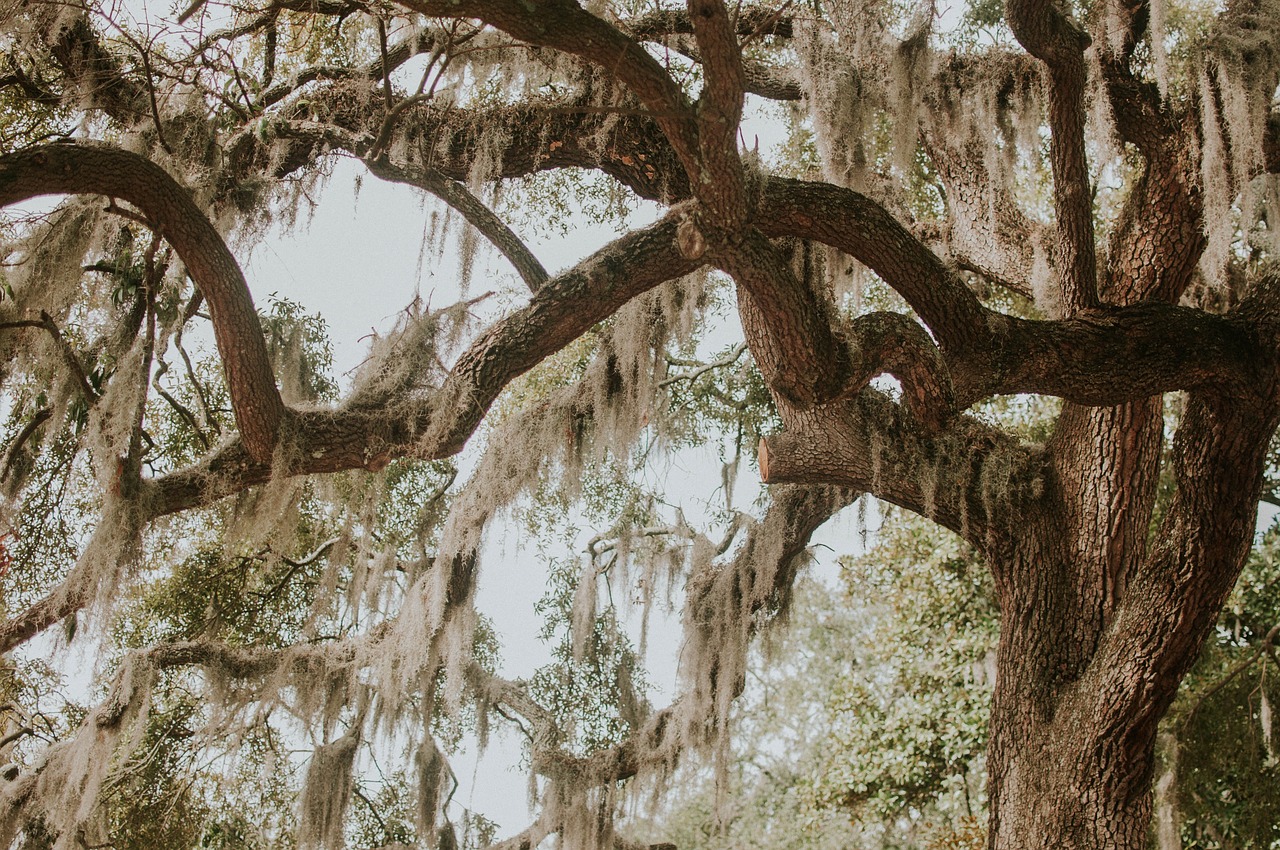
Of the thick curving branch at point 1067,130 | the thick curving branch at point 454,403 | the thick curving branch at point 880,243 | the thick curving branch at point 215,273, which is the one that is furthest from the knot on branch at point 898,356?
the thick curving branch at point 215,273

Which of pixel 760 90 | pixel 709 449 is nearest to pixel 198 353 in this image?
pixel 709 449

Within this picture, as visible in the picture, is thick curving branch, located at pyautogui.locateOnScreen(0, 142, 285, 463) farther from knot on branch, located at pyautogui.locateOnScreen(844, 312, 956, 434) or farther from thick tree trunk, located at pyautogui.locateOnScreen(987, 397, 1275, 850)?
thick tree trunk, located at pyautogui.locateOnScreen(987, 397, 1275, 850)

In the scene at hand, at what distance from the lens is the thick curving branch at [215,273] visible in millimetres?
3768

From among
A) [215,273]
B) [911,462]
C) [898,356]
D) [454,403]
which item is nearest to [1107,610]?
[911,462]

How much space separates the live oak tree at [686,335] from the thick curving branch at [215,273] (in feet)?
0.04

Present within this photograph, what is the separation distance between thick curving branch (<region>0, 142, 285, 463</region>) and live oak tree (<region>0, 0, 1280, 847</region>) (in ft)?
0.04

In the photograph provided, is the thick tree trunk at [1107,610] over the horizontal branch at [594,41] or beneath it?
beneath

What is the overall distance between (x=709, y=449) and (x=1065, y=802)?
12.1ft

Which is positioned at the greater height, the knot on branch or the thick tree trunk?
the knot on branch

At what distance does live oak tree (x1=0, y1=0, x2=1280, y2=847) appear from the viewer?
4.05 metres

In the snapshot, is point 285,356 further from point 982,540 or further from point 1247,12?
point 1247,12

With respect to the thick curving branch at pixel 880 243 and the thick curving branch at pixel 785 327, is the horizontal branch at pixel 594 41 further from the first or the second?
the thick curving branch at pixel 880 243

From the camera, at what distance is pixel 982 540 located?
5055mm

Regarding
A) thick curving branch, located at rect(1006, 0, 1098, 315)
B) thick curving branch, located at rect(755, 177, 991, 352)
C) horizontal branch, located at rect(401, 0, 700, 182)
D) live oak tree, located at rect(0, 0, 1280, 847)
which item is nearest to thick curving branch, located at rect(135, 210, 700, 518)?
live oak tree, located at rect(0, 0, 1280, 847)
